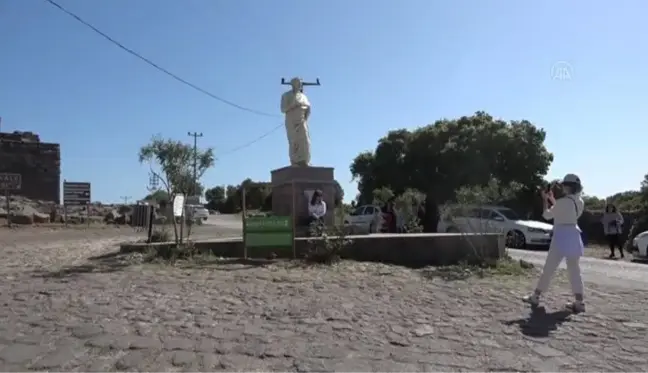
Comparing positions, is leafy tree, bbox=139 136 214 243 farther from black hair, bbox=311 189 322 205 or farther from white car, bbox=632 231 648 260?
white car, bbox=632 231 648 260

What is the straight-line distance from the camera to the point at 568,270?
280 inches

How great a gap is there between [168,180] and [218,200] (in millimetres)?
76166

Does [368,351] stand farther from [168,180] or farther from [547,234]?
[547,234]

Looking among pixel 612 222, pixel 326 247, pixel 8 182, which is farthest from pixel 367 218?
pixel 8 182

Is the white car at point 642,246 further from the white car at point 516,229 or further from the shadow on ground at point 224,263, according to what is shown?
the shadow on ground at point 224,263

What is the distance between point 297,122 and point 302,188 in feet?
6.90

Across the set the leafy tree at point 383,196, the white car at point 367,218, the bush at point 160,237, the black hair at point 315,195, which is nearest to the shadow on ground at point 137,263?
the bush at point 160,237

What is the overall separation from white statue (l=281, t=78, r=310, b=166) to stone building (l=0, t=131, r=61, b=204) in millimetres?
33159

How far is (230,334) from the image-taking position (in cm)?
587

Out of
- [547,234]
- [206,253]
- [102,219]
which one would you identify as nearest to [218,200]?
[102,219]

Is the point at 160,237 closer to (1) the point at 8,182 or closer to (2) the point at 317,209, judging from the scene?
(2) the point at 317,209

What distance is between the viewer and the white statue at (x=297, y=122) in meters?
17.2

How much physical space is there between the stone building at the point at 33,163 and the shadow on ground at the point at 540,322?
143ft

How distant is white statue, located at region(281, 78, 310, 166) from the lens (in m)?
17.2
